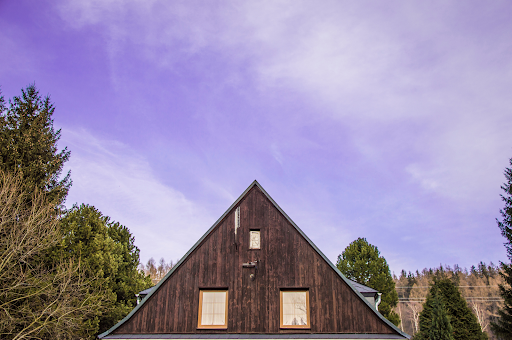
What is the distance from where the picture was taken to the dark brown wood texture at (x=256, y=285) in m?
13.6

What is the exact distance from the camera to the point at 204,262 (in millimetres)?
14805

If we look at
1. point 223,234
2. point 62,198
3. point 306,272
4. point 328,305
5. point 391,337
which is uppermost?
point 62,198

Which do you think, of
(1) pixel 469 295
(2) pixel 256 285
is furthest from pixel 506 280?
(1) pixel 469 295

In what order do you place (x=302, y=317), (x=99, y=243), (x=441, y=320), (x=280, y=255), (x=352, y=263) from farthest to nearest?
(x=352, y=263) < (x=99, y=243) < (x=441, y=320) < (x=280, y=255) < (x=302, y=317)

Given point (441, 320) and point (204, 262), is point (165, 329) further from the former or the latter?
point (441, 320)

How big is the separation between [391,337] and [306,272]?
13.0ft

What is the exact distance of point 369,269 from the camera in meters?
34.1

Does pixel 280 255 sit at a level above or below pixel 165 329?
above

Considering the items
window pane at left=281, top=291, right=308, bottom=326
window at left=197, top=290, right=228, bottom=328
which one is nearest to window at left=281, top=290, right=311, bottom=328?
window pane at left=281, top=291, right=308, bottom=326

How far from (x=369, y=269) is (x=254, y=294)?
77.0 feet

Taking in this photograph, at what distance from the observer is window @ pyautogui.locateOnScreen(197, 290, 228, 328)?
13906 millimetres

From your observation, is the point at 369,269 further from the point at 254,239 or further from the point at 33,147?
the point at 33,147

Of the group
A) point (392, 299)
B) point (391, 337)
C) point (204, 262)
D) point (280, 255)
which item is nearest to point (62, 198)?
point (204, 262)

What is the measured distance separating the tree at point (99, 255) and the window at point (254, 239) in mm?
12789
